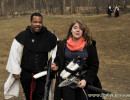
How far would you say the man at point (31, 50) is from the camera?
3.10m

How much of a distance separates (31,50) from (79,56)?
783 mm

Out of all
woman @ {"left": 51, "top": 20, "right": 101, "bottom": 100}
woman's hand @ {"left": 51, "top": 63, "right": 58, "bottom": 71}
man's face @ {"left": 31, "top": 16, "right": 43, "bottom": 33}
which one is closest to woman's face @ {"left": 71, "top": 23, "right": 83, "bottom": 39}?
woman @ {"left": 51, "top": 20, "right": 101, "bottom": 100}

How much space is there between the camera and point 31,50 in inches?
124

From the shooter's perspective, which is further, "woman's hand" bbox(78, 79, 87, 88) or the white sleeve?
the white sleeve

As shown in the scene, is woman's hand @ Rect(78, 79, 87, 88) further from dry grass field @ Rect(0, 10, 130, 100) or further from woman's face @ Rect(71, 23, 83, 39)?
dry grass field @ Rect(0, 10, 130, 100)

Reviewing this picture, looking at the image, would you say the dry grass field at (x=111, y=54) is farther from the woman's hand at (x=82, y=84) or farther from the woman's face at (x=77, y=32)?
the woman's face at (x=77, y=32)

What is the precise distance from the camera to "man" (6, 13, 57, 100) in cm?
310

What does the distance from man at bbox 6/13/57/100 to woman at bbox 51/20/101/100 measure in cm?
43

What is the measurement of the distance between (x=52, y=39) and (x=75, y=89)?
85 cm

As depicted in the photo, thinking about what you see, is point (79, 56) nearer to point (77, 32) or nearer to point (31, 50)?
point (77, 32)

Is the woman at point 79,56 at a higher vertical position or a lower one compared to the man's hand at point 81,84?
higher

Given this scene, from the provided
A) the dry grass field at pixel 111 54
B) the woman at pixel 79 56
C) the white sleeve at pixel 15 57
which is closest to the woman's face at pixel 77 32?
the woman at pixel 79 56

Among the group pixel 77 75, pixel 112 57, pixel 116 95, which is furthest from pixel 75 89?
pixel 112 57

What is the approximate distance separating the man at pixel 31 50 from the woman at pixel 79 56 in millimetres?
431
